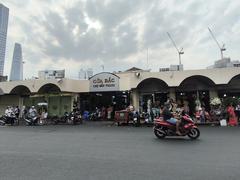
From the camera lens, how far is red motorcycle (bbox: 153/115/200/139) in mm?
11750

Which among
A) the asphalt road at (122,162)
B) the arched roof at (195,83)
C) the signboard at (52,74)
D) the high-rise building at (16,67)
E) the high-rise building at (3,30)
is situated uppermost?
the high-rise building at (3,30)

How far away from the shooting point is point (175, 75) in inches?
864

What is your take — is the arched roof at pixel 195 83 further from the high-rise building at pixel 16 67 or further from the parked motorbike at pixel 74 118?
the high-rise building at pixel 16 67

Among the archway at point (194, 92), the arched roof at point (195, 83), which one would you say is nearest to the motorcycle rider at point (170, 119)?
the arched roof at point (195, 83)

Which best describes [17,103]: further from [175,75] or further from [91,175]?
[91,175]

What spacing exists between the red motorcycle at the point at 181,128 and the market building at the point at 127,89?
9876 millimetres

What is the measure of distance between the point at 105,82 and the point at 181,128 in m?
13.3

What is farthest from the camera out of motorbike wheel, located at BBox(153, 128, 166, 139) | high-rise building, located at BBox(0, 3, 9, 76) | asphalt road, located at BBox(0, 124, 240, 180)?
high-rise building, located at BBox(0, 3, 9, 76)

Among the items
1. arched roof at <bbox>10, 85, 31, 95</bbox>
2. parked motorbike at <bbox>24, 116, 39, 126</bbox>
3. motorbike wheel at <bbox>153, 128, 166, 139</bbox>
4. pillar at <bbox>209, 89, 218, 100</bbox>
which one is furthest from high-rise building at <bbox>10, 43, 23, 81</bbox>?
motorbike wheel at <bbox>153, 128, 166, 139</bbox>

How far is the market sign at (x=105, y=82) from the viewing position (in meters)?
24.0

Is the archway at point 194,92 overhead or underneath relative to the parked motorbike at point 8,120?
overhead

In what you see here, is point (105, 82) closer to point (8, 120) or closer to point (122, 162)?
point (8, 120)

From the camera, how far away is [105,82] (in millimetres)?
24281

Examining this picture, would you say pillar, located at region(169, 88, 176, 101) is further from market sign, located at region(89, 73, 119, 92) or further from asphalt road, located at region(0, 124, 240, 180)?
asphalt road, located at region(0, 124, 240, 180)
